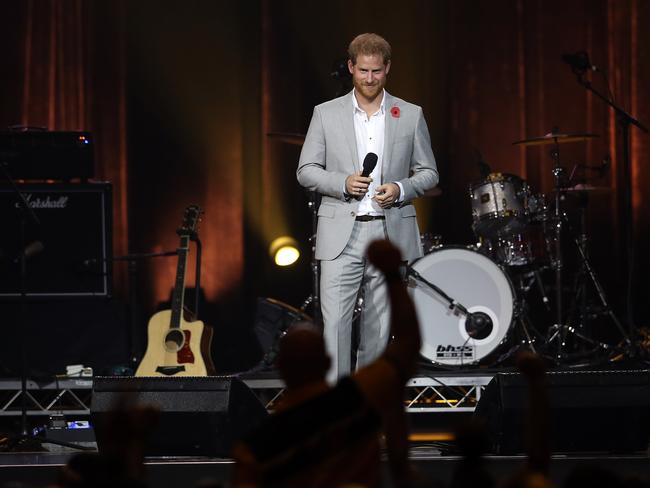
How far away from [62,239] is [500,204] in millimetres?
2750

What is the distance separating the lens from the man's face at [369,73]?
4426mm

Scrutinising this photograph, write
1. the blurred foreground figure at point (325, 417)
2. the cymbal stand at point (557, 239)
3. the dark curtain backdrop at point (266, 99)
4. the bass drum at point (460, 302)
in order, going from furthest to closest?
the dark curtain backdrop at point (266, 99)
the cymbal stand at point (557, 239)
the bass drum at point (460, 302)
the blurred foreground figure at point (325, 417)

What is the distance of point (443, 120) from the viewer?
25.0 feet

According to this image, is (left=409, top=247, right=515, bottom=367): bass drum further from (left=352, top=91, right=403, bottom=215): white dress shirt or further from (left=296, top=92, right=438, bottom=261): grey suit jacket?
(left=352, top=91, right=403, bottom=215): white dress shirt

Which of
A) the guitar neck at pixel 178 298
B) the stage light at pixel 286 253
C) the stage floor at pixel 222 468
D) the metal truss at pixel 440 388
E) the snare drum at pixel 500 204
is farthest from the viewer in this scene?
the stage light at pixel 286 253

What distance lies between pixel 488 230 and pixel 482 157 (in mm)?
840

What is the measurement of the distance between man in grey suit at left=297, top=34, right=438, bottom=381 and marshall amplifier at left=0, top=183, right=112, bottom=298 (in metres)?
2.04

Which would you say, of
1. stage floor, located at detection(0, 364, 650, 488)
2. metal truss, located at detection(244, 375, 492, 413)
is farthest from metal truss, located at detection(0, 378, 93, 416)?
metal truss, located at detection(244, 375, 492, 413)

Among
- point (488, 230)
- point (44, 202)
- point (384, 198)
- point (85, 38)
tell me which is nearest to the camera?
point (384, 198)

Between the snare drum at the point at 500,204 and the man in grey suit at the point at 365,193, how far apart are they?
2.18 metres

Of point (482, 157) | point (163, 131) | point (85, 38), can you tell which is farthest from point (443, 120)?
point (85, 38)

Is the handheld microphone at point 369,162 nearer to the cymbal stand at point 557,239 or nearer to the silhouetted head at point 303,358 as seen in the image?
the silhouetted head at point 303,358

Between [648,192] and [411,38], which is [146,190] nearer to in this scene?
[411,38]

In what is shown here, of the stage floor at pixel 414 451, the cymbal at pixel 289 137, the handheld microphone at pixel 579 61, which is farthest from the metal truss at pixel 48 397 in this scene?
the handheld microphone at pixel 579 61
